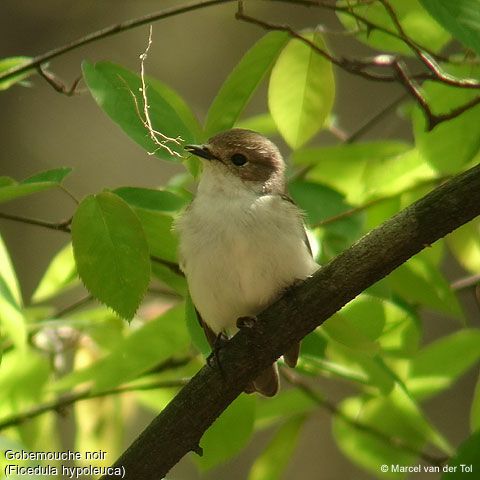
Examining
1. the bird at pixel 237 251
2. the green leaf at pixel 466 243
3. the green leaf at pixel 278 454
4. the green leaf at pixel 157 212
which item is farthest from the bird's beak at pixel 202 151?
the green leaf at pixel 278 454

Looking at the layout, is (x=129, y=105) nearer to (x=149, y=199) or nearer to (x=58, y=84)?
(x=149, y=199)

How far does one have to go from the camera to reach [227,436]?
2982mm

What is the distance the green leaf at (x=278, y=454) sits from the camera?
10.9ft

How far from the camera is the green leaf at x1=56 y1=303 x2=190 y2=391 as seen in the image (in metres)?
2.84

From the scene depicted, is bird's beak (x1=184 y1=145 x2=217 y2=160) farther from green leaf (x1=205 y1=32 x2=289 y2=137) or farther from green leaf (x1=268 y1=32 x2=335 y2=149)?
green leaf (x1=268 y1=32 x2=335 y2=149)

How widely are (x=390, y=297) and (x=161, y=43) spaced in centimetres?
572

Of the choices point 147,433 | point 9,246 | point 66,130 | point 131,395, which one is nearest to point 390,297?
point 147,433

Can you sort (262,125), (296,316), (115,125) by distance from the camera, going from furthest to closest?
(115,125)
(262,125)
(296,316)

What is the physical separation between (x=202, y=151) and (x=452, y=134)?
97 centimetres

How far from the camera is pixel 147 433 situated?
2.62 meters

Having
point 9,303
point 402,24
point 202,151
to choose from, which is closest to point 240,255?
point 202,151

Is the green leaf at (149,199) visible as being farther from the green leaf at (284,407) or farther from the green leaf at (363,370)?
the green leaf at (284,407)

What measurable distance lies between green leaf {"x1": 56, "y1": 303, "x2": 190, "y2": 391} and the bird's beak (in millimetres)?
588

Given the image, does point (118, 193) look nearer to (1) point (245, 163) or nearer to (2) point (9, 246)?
(1) point (245, 163)
